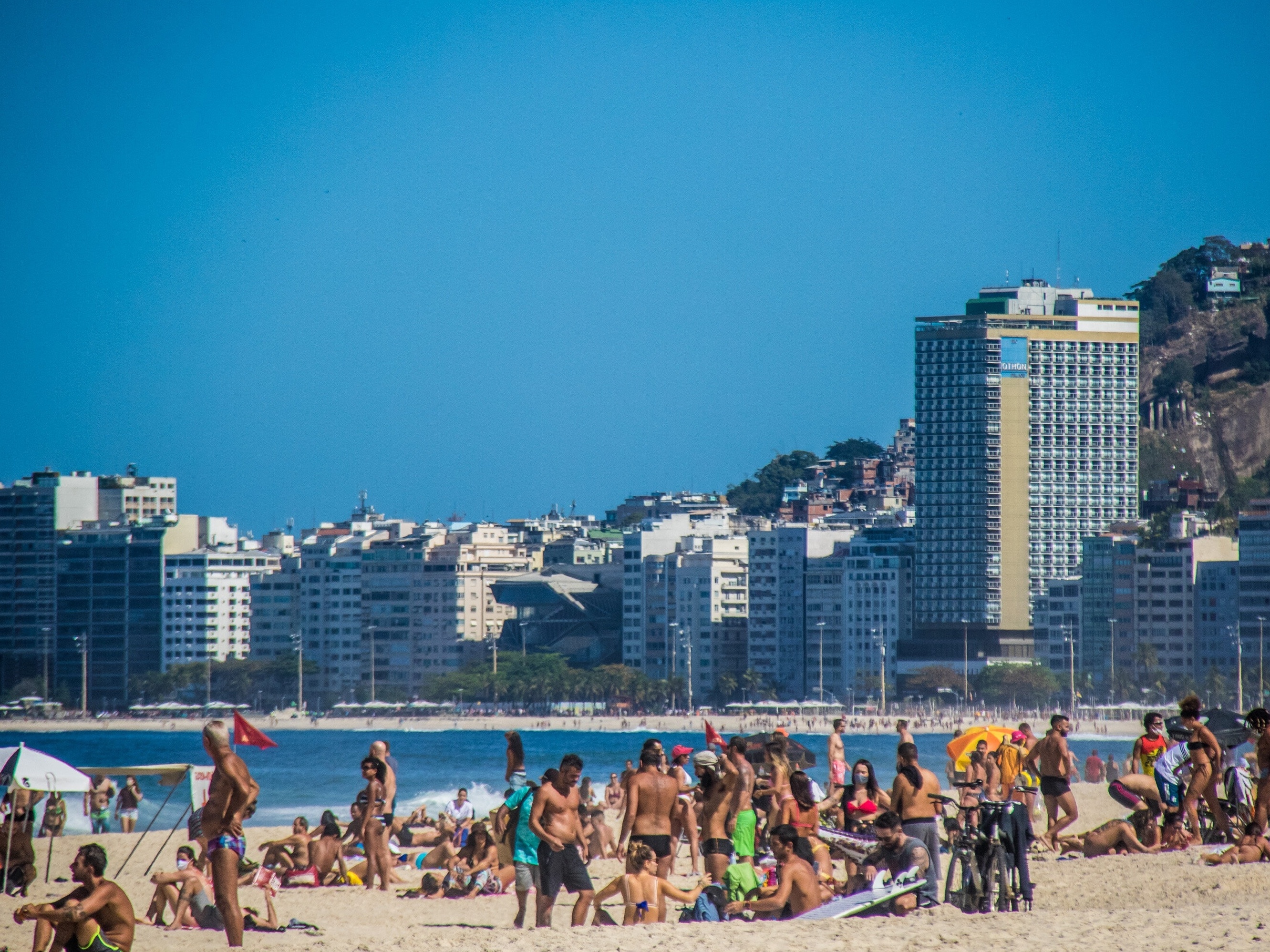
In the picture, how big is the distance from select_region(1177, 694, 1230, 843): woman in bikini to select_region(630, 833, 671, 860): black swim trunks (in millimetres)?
4236

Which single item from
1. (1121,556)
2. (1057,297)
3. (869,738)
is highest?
(1057,297)

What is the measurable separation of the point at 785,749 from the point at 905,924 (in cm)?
482

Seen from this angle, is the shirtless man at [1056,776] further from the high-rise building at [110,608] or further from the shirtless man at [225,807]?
the high-rise building at [110,608]

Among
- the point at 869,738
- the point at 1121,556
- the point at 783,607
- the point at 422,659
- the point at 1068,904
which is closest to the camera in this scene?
the point at 1068,904

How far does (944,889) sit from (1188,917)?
2.35 metres

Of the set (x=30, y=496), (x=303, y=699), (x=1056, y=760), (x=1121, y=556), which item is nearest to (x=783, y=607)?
(x=1121, y=556)

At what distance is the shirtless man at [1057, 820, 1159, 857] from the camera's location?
1986 centimetres

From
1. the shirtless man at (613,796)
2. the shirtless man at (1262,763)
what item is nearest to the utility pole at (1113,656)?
the shirtless man at (613,796)

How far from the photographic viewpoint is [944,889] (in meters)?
17.5

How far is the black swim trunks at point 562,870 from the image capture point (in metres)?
16.7

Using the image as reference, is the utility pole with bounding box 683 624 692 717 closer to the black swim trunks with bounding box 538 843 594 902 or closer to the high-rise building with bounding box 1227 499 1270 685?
the high-rise building with bounding box 1227 499 1270 685

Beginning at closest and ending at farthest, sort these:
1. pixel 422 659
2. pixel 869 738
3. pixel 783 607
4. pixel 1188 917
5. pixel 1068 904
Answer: pixel 1188 917 → pixel 1068 904 → pixel 869 738 → pixel 783 607 → pixel 422 659

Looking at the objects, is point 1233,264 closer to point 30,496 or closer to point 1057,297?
point 1057,297

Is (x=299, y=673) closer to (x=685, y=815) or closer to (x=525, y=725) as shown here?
(x=525, y=725)
